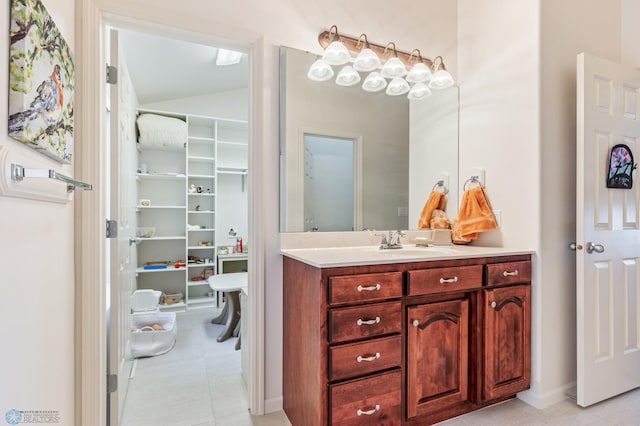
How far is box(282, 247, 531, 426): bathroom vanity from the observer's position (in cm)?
143

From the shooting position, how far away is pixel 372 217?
2199 millimetres

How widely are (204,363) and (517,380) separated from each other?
216 cm

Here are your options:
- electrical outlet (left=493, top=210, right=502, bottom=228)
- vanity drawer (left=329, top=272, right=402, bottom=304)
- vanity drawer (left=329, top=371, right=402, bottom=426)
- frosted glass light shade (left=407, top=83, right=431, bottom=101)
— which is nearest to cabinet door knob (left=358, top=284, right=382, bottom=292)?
vanity drawer (left=329, top=272, right=402, bottom=304)

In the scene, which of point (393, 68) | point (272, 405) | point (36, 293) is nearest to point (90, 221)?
point (36, 293)

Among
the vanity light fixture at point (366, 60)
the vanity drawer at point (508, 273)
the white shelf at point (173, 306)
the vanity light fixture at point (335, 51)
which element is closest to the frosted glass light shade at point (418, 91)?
the vanity light fixture at point (366, 60)

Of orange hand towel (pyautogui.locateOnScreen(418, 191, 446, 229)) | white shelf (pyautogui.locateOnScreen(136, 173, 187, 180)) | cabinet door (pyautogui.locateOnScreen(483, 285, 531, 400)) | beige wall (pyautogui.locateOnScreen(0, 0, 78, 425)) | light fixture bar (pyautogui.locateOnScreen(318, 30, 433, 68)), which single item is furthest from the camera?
white shelf (pyautogui.locateOnScreen(136, 173, 187, 180))

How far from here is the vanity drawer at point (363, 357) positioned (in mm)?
1414

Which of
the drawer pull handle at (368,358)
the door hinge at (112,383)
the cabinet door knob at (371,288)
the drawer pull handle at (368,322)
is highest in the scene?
the cabinet door knob at (371,288)

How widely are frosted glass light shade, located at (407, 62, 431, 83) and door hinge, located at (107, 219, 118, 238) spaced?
6.70 ft

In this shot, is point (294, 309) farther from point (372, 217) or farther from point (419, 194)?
point (419, 194)

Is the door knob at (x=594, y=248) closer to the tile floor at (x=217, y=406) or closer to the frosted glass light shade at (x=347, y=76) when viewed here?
the tile floor at (x=217, y=406)

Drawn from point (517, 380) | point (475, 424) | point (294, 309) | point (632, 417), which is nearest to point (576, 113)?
point (517, 380)

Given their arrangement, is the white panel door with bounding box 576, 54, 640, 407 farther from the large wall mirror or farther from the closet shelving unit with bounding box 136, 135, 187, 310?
the closet shelving unit with bounding box 136, 135, 187, 310

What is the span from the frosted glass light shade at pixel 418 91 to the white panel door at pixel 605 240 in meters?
0.87
